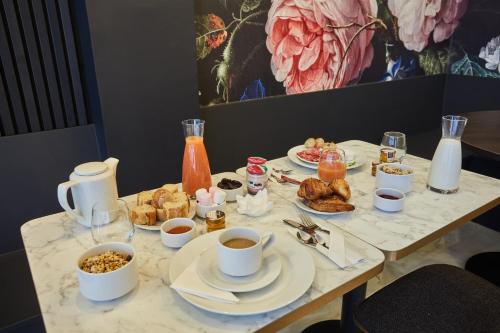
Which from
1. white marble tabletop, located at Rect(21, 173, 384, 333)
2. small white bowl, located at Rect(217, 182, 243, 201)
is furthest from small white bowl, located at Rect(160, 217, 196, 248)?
small white bowl, located at Rect(217, 182, 243, 201)

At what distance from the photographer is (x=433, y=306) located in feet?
3.88

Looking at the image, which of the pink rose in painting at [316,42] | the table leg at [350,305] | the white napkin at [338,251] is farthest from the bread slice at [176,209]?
the pink rose in painting at [316,42]

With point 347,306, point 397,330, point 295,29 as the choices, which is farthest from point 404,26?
point 397,330

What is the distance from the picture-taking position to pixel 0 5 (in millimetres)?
1748

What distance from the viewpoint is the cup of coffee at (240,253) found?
875 millimetres

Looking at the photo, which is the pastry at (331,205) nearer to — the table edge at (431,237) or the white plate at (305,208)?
the white plate at (305,208)

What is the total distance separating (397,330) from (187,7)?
177 centimetres

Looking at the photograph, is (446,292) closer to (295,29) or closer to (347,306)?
(347,306)

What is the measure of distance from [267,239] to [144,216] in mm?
387

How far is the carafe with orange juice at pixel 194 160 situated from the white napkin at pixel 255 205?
0.17 meters

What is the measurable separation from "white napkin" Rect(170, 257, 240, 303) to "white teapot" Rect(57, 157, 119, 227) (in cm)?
42

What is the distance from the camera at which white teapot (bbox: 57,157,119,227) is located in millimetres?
1121

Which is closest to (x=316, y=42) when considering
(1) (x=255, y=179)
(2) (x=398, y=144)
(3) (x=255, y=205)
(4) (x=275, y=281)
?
(2) (x=398, y=144)

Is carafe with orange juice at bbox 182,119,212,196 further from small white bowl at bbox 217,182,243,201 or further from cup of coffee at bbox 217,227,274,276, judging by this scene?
cup of coffee at bbox 217,227,274,276
